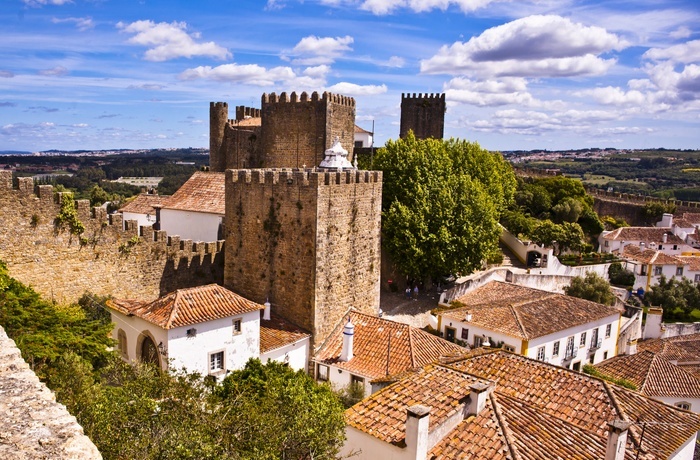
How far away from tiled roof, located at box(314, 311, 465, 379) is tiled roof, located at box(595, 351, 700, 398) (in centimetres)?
809

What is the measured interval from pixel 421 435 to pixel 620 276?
31551 mm

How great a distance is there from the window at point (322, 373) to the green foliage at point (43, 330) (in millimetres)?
6165

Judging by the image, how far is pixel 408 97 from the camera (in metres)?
39.4

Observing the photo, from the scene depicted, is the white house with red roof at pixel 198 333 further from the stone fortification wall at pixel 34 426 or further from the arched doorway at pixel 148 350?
the stone fortification wall at pixel 34 426

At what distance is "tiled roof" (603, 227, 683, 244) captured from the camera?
40344 mm

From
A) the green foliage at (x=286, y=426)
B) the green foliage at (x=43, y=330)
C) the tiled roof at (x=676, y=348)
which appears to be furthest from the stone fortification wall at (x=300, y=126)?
the tiled roof at (x=676, y=348)

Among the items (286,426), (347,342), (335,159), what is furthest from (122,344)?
(335,159)

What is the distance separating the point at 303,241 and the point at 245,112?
16.1 metres

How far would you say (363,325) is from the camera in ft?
55.7

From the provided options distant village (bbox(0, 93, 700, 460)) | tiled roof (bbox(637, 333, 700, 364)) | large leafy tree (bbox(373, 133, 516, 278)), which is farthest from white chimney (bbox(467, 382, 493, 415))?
tiled roof (bbox(637, 333, 700, 364))

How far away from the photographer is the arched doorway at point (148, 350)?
13.9 metres

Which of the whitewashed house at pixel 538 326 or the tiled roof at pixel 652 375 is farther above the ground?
the whitewashed house at pixel 538 326

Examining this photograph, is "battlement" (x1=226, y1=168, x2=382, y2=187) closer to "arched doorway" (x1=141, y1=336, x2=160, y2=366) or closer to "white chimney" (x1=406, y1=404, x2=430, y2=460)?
"arched doorway" (x1=141, y1=336, x2=160, y2=366)

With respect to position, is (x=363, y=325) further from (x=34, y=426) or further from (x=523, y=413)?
(x=34, y=426)
